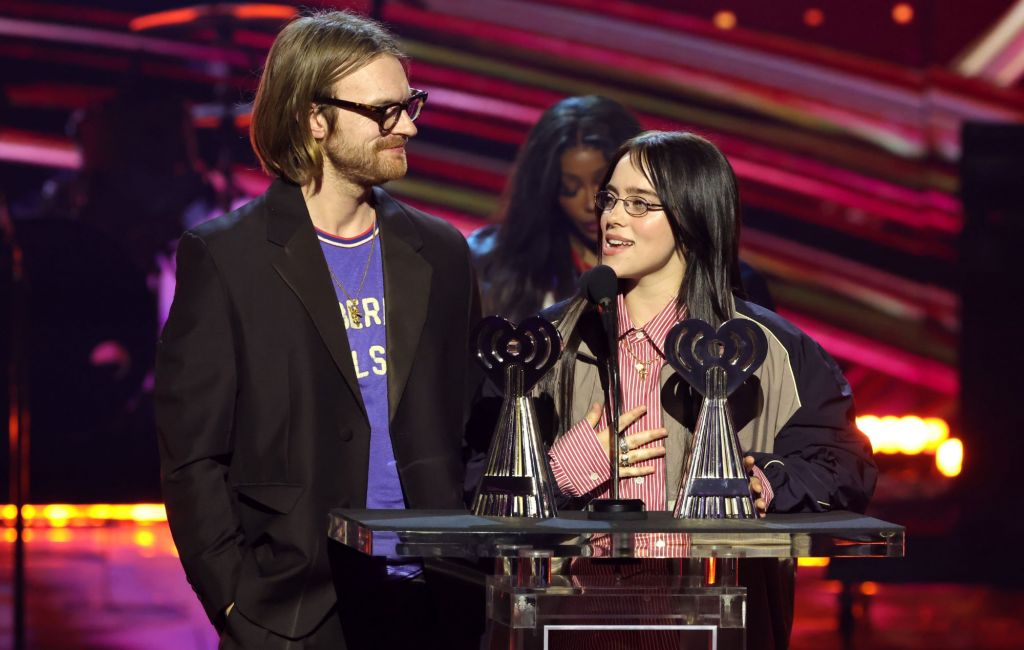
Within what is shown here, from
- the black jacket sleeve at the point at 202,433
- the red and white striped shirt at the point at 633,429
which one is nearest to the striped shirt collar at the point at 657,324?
the red and white striped shirt at the point at 633,429

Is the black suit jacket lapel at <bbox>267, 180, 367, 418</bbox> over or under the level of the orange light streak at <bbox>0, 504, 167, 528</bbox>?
over

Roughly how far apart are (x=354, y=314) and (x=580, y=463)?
1.57ft

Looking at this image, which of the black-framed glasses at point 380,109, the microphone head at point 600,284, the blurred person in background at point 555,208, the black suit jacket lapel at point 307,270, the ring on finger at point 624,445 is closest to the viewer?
the microphone head at point 600,284

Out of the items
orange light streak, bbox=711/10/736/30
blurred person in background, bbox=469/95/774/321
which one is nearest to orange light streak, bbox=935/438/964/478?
orange light streak, bbox=711/10/736/30

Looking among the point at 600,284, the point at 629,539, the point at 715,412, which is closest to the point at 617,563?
the point at 629,539

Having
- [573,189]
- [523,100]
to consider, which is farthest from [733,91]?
[573,189]

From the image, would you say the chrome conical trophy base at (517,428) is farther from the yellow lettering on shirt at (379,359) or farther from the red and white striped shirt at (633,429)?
the yellow lettering on shirt at (379,359)

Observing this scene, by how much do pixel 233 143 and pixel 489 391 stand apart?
3398 millimetres

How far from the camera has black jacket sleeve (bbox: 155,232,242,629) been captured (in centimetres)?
236

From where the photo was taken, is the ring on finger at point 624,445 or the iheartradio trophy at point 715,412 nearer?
the iheartradio trophy at point 715,412

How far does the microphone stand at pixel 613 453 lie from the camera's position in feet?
6.76

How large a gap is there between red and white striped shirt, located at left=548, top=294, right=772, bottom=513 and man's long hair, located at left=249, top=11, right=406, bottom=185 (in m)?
0.60

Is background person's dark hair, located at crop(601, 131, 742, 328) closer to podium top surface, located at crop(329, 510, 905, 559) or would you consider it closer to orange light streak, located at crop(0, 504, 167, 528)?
podium top surface, located at crop(329, 510, 905, 559)

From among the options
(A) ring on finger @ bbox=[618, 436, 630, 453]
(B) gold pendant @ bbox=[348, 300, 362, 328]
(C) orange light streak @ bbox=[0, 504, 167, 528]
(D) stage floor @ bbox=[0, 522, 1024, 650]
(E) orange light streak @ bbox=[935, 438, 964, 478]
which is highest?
(B) gold pendant @ bbox=[348, 300, 362, 328]
